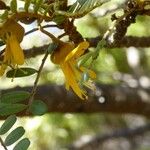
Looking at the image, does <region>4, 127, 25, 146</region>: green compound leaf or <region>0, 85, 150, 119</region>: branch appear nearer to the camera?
<region>4, 127, 25, 146</region>: green compound leaf

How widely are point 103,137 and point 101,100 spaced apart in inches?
29.5

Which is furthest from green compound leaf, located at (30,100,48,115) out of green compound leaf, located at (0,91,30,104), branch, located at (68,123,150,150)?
branch, located at (68,123,150,150)

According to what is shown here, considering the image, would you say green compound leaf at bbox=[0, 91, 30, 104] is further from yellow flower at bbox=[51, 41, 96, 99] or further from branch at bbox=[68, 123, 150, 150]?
branch at bbox=[68, 123, 150, 150]

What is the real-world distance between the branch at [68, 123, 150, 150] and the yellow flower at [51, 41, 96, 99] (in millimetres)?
1344

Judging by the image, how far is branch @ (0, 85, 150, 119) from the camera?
141 centimetres

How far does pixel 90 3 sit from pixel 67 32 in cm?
11

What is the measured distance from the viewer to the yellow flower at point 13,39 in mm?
500

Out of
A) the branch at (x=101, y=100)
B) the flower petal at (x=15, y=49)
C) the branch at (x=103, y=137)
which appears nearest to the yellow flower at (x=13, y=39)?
the flower petal at (x=15, y=49)

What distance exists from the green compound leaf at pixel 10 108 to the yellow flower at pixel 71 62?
61 mm

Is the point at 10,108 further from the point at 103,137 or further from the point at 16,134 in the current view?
the point at 103,137

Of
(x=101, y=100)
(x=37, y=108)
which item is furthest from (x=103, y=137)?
(x=37, y=108)

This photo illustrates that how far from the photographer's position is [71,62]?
0.54 metres

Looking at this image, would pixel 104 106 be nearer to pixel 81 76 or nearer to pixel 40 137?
pixel 40 137

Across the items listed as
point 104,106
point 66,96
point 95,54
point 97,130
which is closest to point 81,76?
point 95,54
